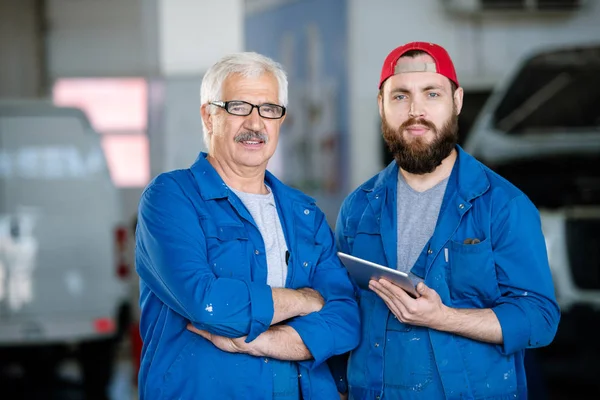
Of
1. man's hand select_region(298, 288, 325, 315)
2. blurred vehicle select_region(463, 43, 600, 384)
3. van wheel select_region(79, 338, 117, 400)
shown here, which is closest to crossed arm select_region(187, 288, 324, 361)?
man's hand select_region(298, 288, 325, 315)

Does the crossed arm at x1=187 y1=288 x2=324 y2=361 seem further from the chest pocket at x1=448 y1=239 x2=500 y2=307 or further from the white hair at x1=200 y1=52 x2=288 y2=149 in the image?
the white hair at x1=200 y1=52 x2=288 y2=149

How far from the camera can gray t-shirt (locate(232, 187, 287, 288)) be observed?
221 centimetres

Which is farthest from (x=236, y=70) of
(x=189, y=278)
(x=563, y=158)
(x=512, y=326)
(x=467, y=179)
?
(x=563, y=158)

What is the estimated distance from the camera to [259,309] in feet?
6.66

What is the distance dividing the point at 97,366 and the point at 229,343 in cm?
347

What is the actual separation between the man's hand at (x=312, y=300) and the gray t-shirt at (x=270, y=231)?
0.06 m

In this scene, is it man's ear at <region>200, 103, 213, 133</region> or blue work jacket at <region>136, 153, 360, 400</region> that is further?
man's ear at <region>200, 103, 213, 133</region>

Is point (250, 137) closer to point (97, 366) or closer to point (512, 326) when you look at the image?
point (512, 326)

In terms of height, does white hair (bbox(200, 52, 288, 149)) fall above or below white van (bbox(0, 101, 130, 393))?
above

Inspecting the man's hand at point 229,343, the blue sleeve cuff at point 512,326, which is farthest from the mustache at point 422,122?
the man's hand at point 229,343

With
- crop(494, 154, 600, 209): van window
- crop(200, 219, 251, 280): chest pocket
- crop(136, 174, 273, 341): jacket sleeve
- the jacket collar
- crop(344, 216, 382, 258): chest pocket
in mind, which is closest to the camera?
crop(136, 174, 273, 341): jacket sleeve

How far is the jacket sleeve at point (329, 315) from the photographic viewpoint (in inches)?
84.7

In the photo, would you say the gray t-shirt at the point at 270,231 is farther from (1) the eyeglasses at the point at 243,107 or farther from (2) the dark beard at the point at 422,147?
(2) the dark beard at the point at 422,147

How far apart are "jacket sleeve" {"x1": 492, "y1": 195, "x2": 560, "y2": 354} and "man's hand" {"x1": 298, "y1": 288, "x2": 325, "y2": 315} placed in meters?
0.44
